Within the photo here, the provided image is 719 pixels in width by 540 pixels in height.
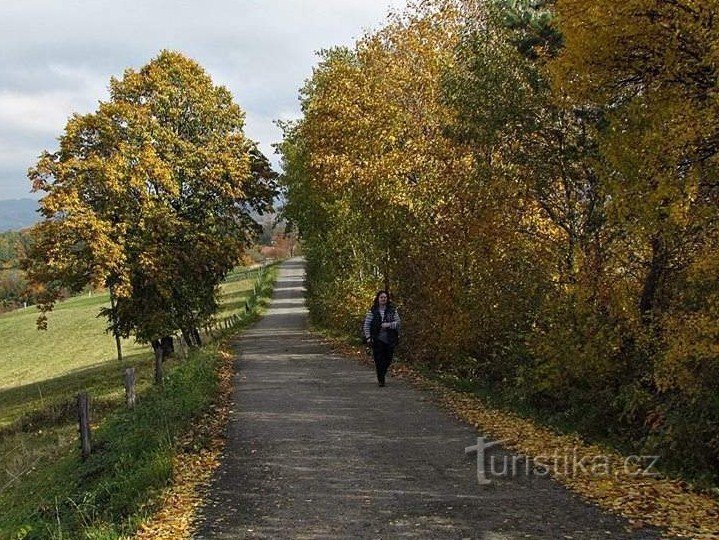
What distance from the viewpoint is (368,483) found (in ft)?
23.6

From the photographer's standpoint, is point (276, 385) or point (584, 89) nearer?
point (584, 89)

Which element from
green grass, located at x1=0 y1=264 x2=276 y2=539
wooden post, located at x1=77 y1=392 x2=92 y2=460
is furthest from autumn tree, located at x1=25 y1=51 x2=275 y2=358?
wooden post, located at x1=77 y1=392 x2=92 y2=460

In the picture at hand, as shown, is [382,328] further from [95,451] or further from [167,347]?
[167,347]

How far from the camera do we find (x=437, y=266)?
15688 millimetres

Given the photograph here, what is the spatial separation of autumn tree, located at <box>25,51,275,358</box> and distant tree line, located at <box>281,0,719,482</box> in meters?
5.45

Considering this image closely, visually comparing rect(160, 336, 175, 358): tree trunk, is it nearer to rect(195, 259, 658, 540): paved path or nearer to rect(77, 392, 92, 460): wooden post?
rect(195, 259, 658, 540): paved path

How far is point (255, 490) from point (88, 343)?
158ft

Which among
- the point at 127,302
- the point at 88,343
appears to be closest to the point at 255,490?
the point at 127,302

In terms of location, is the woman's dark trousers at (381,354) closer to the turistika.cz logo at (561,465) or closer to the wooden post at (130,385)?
the turistika.cz logo at (561,465)

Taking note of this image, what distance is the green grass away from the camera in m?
7.71

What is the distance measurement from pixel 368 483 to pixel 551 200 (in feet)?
29.6

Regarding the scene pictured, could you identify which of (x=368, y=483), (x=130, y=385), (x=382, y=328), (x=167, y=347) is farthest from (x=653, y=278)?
(x=167, y=347)

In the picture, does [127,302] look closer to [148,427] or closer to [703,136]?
[148,427]

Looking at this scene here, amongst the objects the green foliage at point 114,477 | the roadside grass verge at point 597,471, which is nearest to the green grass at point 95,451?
the green foliage at point 114,477
